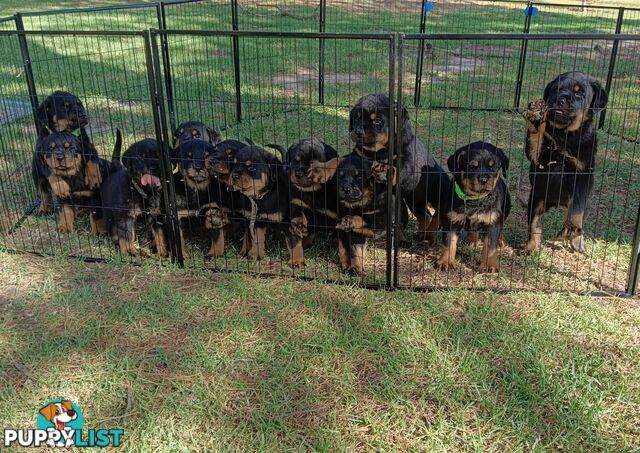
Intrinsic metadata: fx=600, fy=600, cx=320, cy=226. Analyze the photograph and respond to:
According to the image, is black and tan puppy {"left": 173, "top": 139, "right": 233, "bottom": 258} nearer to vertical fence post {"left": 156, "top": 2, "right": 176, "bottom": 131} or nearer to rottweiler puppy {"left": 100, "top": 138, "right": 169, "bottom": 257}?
rottweiler puppy {"left": 100, "top": 138, "right": 169, "bottom": 257}

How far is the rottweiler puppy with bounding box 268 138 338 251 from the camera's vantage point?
439 cm

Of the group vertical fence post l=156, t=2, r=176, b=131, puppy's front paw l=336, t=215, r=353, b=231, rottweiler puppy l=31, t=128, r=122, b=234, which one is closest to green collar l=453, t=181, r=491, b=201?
puppy's front paw l=336, t=215, r=353, b=231

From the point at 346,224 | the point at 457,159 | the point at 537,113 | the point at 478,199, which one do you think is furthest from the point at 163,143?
the point at 537,113

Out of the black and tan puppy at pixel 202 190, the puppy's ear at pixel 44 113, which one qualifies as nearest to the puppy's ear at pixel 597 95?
the black and tan puppy at pixel 202 190

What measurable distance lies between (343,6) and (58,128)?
1044cm

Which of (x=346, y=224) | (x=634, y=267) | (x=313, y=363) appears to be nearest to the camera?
Result: (x=313, y=363)

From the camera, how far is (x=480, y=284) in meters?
4.34

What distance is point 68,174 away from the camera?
4961 millimetres

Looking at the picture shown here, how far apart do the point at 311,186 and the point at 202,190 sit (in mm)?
862

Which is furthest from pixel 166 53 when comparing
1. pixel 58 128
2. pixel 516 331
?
pixel 516 331

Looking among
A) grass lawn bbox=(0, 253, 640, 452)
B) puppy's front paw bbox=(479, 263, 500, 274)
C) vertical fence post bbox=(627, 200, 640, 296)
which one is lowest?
grass lawn bbox=(0, 253, 640, 452)

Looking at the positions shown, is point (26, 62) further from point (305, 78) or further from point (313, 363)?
point (305, 78)

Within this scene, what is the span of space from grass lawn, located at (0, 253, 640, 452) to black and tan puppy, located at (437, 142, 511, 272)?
463mm

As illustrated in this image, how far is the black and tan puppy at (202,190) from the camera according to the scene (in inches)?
179
